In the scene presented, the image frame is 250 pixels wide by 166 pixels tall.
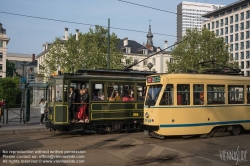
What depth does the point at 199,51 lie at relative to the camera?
5031cm

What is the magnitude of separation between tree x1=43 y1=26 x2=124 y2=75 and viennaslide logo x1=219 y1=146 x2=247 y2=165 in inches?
1306

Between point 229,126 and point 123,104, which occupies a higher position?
point 123,104

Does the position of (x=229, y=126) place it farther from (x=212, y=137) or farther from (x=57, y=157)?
(x=57, y=157)

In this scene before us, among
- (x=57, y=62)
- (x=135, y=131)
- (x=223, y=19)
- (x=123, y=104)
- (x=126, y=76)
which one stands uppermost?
(x=223, y=19)

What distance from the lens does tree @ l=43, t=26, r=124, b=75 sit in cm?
4356

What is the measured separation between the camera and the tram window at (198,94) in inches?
499

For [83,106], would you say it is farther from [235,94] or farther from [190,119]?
[235,94]

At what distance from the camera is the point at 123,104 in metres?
15.3

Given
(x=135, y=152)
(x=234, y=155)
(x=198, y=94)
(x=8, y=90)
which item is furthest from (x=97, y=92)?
(x=8, y=90)

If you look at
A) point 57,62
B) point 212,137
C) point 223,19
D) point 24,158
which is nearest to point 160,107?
point 212,137

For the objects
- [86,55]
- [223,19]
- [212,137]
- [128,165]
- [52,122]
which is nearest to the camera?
[128,165]

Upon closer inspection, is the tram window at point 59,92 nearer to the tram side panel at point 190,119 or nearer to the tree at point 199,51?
the tram side panel at point 190,119

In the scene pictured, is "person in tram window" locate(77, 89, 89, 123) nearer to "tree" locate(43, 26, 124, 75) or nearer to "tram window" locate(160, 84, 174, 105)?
"tram window" locate(160, 84, 174, 105)

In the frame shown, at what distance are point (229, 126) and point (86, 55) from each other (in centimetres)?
3345
